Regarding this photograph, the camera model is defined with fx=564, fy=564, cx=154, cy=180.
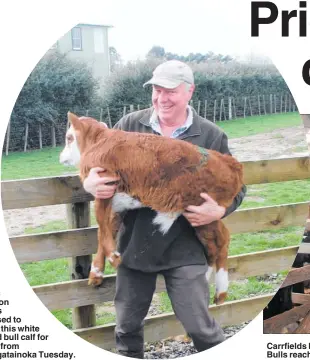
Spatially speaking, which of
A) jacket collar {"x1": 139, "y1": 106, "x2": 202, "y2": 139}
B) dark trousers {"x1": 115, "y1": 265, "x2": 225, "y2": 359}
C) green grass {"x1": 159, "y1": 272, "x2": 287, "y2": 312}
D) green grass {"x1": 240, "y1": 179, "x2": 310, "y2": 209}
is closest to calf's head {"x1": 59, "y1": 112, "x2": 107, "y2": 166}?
jacket collar {"x1": 139, "y1": 106, "x2": 202, "y2": 139}

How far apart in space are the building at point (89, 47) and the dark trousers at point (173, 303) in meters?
0.57

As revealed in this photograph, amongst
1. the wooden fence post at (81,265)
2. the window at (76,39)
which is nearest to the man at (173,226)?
the wooden fence post at (81,265)

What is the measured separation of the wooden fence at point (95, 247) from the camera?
162cm

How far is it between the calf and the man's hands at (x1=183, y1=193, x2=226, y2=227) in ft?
0.04

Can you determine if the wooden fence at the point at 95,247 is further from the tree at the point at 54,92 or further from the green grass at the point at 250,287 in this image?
the tree at the point at 54,92

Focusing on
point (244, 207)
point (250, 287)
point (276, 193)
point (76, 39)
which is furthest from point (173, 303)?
point (76, 39)

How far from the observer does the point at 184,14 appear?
5.22 ft

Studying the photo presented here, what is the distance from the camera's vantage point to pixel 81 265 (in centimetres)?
167

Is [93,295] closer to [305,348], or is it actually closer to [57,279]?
[57,279]

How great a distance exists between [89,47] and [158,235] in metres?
0.56

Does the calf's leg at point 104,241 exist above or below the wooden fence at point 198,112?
below

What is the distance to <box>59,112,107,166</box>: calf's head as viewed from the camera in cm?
153

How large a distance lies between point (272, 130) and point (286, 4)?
367 millimetres

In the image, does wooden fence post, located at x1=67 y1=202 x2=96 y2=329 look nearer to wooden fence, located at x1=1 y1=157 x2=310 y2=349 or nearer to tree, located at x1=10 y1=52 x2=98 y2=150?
wooden fence, located at x1=1 y1=157 x2=310 y2=349
